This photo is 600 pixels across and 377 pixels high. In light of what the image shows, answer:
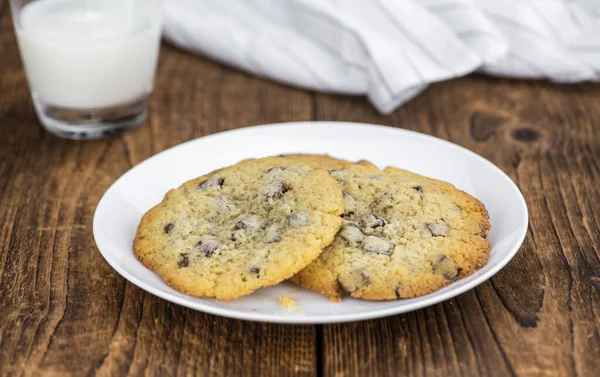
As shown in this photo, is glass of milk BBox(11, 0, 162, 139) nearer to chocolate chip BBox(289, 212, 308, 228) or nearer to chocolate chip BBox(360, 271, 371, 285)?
chocolate chip BBox(289, 212, 308, 228)

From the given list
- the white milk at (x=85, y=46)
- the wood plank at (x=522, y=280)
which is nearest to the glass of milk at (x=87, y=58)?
the white milk at (x=85, y=46)

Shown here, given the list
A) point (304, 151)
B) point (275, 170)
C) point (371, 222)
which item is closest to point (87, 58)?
point (304, 151)

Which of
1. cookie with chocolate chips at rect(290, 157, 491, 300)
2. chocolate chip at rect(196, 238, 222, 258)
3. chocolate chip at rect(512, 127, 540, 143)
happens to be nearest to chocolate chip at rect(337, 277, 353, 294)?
cookie with chocolate chips at rect(290, 157, 491, 300)

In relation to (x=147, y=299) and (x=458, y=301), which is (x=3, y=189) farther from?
(x=458, y=301)

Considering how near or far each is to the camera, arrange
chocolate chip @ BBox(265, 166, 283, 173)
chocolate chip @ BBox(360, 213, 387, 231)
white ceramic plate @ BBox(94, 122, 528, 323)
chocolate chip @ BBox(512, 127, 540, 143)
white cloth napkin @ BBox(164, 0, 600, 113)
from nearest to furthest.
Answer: white ceramic plate @ BBox(94, 122, 528, 323)
chocolate chip @ BBox(360, 213, 387, 231)
chocolate chip @ BBox(265, 166, 283, 173)
chocolate chip @ BBox(512, 127, 540, 143)
white cloth napkin @ BBox(164, 0, 600, 113)

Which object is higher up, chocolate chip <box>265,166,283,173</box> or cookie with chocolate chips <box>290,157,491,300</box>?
cookie with chocolate chips <box>290,157,491,300</box>

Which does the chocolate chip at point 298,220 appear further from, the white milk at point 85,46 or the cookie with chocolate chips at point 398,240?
the white milk at point 85,46
